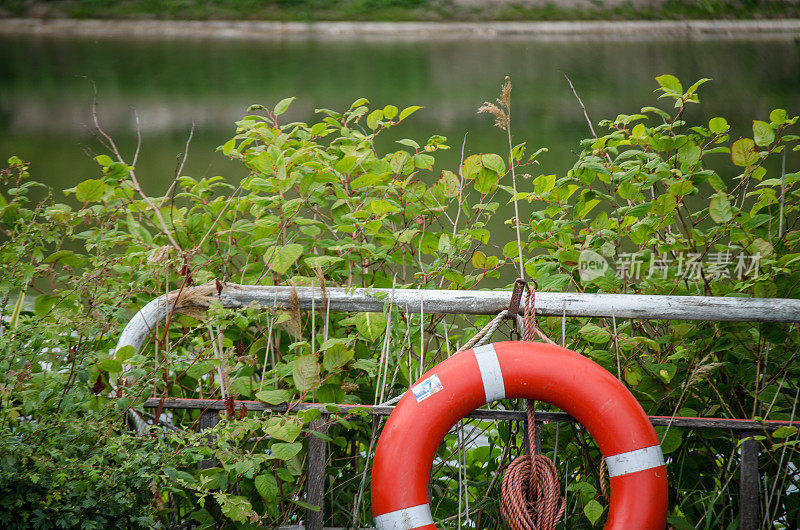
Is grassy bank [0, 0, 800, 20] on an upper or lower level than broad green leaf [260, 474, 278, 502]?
upper

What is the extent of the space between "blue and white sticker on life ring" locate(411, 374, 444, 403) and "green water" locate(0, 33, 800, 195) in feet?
21.1

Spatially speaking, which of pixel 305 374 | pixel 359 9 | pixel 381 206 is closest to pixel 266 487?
pixel 305 374

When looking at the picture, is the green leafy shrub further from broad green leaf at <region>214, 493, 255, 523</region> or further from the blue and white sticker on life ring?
the blue and white sticker on life ring

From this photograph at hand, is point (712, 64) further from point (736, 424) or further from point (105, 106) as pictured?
point (736, 424)

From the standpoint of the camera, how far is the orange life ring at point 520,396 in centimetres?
114

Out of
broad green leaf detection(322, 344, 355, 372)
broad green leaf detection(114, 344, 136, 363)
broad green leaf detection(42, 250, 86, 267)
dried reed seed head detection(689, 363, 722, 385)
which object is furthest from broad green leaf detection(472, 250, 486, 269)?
broad green leaf detection(42, 250, 86, 267)

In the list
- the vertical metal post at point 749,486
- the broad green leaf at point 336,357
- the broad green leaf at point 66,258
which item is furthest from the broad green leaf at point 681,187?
the broad green leaf at point 66,258

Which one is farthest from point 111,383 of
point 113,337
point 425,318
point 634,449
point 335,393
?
point 634,449

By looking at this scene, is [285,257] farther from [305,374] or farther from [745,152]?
[745,152]

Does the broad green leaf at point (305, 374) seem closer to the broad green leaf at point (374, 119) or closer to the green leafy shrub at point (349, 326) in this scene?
the green leafy shrub at point (349, 326)

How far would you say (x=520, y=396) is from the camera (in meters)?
1.19

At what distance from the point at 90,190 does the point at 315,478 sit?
2.33ft

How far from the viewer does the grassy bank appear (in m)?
12.8

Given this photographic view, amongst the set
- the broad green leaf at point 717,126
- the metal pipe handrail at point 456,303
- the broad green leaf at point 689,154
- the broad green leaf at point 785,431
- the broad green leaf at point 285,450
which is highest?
the broad green leaf at point 717,126
